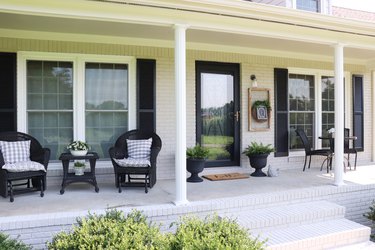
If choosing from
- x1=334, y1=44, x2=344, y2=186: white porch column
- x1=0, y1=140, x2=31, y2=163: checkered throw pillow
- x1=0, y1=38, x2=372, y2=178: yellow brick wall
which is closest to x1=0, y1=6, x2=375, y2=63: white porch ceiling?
x1=0, y1=38, x2=372, y2=178: yellow brick wall

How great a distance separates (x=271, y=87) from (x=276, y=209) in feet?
9.99

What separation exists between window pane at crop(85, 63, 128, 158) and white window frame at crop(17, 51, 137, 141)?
8 cm

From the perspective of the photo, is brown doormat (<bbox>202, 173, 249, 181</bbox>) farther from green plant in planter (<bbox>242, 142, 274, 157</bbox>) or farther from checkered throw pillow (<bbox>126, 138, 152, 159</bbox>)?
checkered throw pillow (<bbox>126, 138, 152, 159</bbox>)

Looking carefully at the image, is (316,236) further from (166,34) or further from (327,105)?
(327,105)

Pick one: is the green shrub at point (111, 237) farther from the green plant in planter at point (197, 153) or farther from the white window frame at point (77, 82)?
the white window frame at point (77, 82)

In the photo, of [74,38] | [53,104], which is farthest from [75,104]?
[74,38]

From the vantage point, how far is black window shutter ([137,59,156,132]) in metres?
5.78

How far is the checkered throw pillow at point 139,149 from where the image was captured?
17.8ft

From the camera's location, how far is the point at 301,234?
3982 mm

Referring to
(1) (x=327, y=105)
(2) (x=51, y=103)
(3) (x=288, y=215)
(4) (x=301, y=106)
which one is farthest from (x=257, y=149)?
(2) (x=51, y=103)

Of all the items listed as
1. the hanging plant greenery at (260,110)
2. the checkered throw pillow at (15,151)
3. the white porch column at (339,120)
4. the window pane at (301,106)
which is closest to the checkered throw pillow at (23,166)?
the checkered throw pillow at (15,151)

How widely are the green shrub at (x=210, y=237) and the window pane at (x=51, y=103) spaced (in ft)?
11.0

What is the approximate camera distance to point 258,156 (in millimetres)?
6137

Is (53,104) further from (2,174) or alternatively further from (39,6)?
(39,6)
